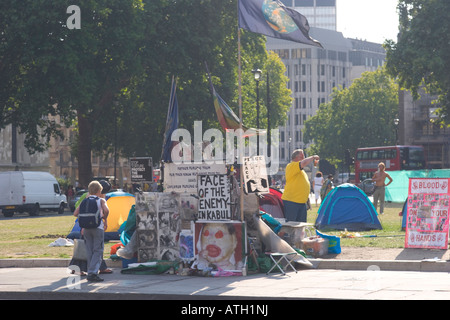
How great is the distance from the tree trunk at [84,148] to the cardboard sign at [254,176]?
1163 inches

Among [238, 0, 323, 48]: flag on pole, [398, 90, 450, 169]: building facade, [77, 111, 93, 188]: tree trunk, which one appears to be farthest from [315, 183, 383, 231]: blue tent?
[398, 90, 450, 169]: building facade

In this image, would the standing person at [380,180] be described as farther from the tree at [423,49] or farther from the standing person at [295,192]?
the tree at [423,49]

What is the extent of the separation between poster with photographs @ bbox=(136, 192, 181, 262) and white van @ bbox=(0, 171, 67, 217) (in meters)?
34.3

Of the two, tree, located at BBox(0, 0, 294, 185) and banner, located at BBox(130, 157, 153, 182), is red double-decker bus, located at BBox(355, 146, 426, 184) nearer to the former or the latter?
tree, located at BBox(0, 0, 294, 185)

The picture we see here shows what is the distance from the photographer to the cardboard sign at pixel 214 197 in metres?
13.5

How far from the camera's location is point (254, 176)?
14.0 m

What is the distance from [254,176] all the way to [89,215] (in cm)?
268

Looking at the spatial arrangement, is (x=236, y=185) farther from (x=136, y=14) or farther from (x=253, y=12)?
(x=136, y=14)

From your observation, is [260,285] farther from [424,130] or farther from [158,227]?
[424,130]

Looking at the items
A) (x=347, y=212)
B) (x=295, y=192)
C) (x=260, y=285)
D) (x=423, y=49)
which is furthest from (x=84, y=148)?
(x=260, y=285)

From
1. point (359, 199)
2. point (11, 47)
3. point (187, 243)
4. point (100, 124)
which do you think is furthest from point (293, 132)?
point (187, 243)

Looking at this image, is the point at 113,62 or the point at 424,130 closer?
the point at 113,62

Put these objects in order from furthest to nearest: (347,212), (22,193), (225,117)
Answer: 1. (22,193)
2. (347,212)
3. (225,117)

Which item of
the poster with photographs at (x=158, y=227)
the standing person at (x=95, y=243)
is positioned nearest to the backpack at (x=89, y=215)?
the standing person at (x=95, y=243)
